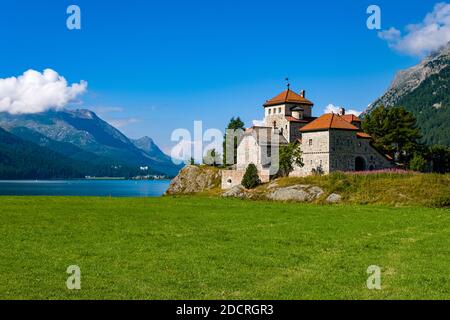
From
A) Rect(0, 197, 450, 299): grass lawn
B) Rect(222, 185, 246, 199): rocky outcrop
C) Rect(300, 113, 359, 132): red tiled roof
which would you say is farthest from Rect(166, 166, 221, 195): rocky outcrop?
Rect(0, 197, 450, 299): grass lawn

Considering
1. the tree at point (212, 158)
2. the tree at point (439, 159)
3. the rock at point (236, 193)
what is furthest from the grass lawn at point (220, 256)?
the tree at point (212, 158)

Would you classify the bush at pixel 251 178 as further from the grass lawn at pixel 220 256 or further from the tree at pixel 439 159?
the grass lawn at pixel 220 256

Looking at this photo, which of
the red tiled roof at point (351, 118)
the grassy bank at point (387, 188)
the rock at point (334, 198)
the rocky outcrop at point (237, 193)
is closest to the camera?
the grassy bank at point (387, 188)

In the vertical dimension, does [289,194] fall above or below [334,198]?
above

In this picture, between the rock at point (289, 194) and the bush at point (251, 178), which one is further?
the bush at point (251, 178)

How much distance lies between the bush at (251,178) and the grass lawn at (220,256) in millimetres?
40824

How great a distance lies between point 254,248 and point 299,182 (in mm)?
42492

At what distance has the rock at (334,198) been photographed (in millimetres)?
55969

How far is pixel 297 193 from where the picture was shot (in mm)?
60656

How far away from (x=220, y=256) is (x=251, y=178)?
57.3m

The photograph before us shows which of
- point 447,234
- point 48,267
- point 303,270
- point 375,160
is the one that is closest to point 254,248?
point 303,270

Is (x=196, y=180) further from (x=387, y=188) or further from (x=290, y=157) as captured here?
(x=387, y=188)

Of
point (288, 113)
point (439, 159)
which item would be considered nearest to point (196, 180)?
point (288, 113)

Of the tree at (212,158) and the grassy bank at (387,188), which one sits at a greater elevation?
the tree at (212,158)
